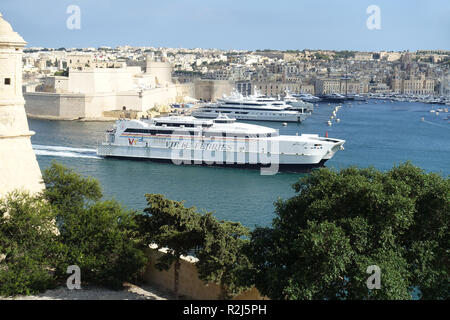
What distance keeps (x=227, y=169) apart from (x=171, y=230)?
12.8 metres

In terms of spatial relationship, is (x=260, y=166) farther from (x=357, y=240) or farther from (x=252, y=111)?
(x=252, y=111)

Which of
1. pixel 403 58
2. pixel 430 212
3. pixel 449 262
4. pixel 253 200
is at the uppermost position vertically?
pixel 403 58

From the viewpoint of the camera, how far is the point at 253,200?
1466 centimetres

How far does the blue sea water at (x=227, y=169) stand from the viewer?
14.3m

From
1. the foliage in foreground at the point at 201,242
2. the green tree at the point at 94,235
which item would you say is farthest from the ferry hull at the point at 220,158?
the green tree at the point at 94,235

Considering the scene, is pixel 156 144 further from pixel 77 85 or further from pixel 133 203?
pixel 77 85

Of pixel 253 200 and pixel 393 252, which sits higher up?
pixel 393 252

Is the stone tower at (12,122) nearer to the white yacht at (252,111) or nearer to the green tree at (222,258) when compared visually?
the green tree at (222,258)

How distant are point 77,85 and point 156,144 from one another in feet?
58.8

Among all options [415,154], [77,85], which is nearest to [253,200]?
[415,154]

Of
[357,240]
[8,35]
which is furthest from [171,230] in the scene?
[8,35]

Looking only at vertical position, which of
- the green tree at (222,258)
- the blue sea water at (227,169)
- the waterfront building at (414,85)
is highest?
the waterfront building at (414,85)

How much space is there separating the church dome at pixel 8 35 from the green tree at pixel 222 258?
100 inches
